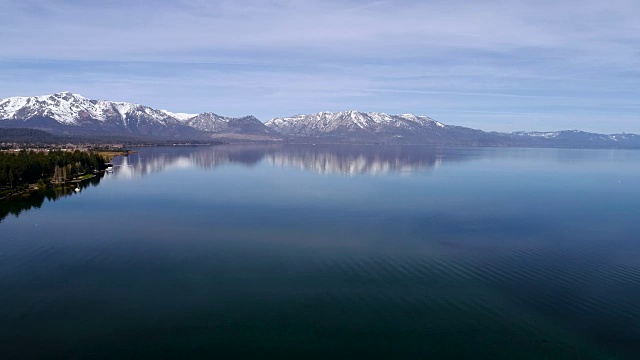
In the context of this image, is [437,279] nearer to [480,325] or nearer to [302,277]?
[480,325]

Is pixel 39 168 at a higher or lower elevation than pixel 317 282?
higher

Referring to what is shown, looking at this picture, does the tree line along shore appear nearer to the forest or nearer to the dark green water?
the forest

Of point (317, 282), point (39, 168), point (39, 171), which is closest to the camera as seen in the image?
point (317, 282)

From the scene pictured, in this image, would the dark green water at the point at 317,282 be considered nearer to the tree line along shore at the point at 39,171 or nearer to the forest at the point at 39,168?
the tree line along shore at the point at 39,171

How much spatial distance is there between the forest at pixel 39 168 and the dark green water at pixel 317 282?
12376mm

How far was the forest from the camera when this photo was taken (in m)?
56.8

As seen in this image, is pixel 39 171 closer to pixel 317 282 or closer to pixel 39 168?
pixel 39 168

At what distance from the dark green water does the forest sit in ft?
40.6

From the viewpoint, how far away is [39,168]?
Answer: 6619cm

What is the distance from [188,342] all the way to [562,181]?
77663 millimetres

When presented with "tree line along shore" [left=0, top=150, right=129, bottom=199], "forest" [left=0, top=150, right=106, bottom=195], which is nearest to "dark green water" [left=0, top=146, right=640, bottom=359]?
"tree line along shore" [left=0, top=150, right=129, bottom=199]

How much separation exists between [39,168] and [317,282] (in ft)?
188

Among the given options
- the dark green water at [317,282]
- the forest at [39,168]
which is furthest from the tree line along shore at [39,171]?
the dark green water at [317,282]

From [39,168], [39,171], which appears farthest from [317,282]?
[39,168]
